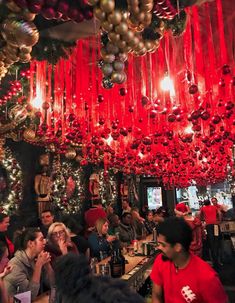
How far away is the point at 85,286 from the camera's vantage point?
3.97 feet

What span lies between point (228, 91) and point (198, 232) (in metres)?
2.76

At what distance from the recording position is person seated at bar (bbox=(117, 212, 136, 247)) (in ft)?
19.8

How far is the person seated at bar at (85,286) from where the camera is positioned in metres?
1.10

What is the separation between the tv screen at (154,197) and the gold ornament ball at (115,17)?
1539 cm

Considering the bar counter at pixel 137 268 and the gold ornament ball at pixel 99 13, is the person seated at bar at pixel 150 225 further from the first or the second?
the gold ornament ball at pixel 99 13

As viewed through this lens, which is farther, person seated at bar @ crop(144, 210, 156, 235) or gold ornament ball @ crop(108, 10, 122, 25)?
person seated at bar @ crop(144, 210, 156, 235)

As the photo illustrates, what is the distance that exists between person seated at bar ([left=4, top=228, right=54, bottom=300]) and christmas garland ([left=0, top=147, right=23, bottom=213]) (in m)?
3.20

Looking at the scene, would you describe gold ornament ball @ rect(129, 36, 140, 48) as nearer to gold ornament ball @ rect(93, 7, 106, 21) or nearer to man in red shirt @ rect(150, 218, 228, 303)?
gold ornament ball @ rect(93, 7, 106, 21)

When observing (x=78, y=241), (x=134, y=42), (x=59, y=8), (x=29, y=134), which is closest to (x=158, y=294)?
(x=134, y=42)

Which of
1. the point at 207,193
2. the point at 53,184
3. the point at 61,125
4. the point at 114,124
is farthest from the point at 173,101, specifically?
the point at 207,193

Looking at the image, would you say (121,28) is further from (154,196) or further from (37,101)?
(154,196)

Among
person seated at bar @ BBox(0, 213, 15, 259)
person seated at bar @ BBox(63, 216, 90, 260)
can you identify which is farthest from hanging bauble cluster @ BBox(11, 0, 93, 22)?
person seated at bar @ BBox(0, 213, 15, 259)

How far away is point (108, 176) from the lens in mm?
10969

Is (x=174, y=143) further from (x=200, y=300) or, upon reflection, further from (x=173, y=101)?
(x=200, y=300)
